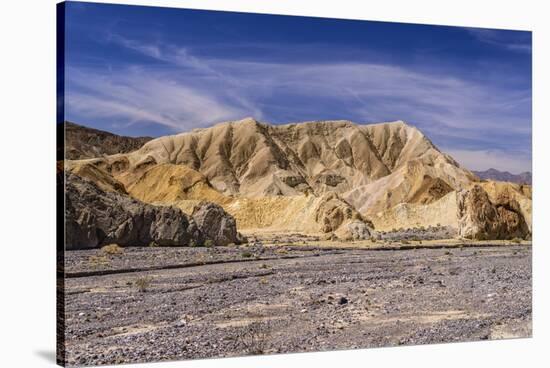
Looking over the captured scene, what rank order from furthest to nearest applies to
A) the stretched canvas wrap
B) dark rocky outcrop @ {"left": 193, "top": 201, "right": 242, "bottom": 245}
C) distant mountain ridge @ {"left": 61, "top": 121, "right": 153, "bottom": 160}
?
dark rocky outcrop @ {"left": 193, "top": 201, "right": 242, "bottom": 245}, the stretched canvas wrap, distant mountain ridge @ {"left": 61, "top": 121, "right": 153, "bottom": 160}

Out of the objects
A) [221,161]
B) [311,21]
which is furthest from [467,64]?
[221,161]

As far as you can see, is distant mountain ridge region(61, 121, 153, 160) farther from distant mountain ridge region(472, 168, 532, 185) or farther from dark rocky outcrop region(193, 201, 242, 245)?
distant mountain ridge region(472, 168, 532, 185)

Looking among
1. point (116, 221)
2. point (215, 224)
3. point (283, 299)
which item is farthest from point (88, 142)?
point (283, 299)

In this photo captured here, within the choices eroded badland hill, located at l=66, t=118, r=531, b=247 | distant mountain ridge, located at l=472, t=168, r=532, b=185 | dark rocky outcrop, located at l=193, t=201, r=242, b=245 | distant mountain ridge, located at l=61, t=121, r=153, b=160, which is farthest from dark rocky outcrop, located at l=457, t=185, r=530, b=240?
distant mountain ridge, located at l=61, t=121, r=153, b=160

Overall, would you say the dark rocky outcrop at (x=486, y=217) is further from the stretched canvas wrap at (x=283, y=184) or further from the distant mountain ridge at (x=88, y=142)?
the distant mountain ridge at (x=88, y=142)

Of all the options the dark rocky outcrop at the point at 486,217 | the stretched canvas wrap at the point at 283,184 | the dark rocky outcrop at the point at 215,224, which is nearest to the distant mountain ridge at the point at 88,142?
Answer: the stretched canvas wrap at the point at 283,184

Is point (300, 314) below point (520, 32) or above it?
below

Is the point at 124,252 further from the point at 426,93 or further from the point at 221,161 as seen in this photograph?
the point at 426,93
